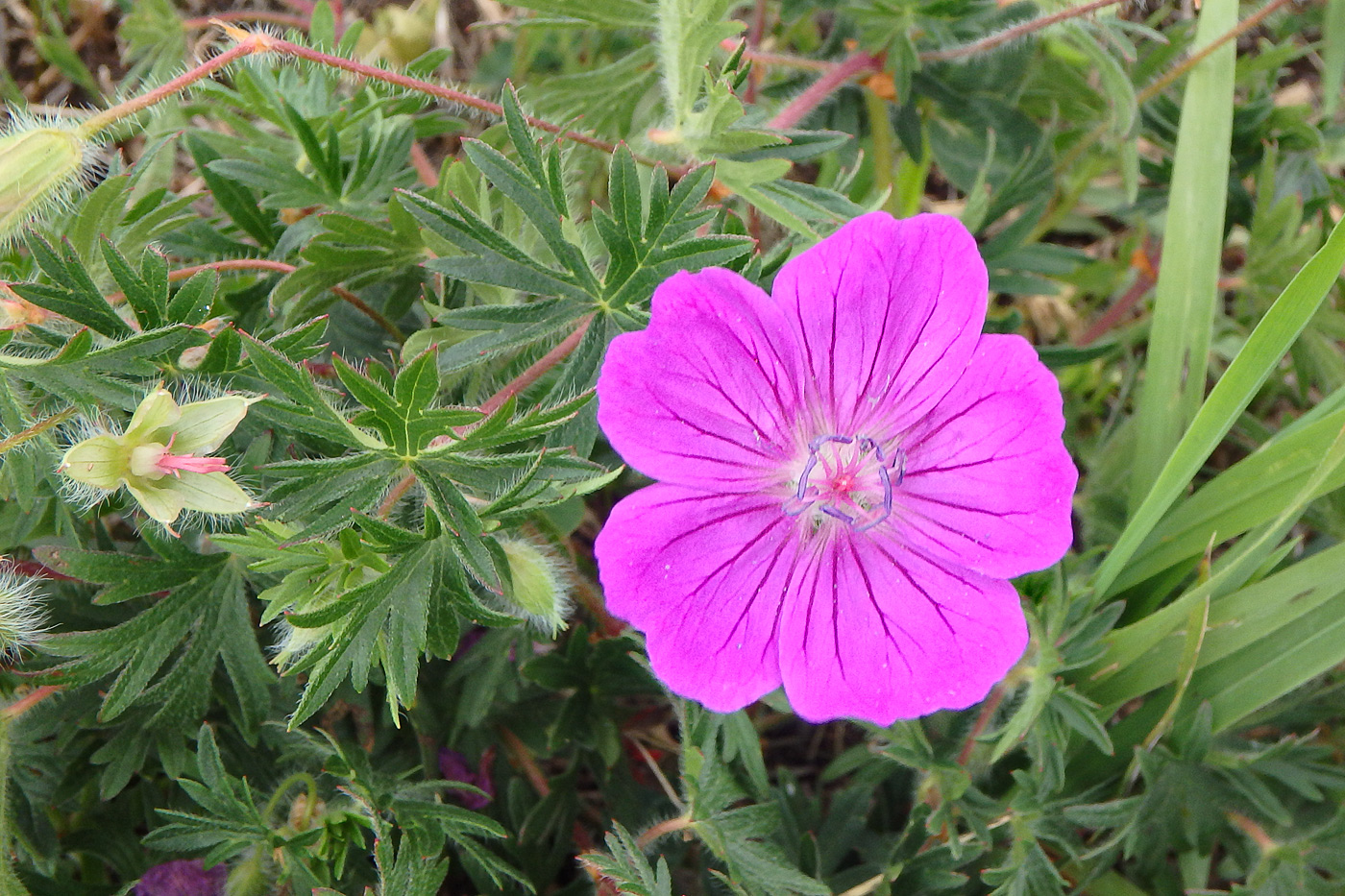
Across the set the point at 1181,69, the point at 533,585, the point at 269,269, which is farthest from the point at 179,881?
the point at 1181,69

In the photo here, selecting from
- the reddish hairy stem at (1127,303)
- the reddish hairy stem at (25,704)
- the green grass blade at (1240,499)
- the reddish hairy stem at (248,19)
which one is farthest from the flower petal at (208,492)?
the reddish hairy stem at (1127,303)

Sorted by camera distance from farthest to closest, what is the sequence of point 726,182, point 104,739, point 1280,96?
point 1280,96 → point 104,739 → point 726,182

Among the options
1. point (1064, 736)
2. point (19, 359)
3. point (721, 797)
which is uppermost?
point (19, 359)

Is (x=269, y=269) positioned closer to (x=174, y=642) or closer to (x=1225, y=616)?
(x=174, y=642)

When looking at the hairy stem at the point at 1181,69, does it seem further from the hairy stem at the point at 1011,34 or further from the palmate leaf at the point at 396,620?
the palmate leaf at the point at 396,620

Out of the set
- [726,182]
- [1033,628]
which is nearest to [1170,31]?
[726,182]

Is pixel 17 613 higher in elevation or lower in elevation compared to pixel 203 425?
lower

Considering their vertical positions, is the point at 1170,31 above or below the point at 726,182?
below

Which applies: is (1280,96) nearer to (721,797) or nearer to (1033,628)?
(1033,628)
